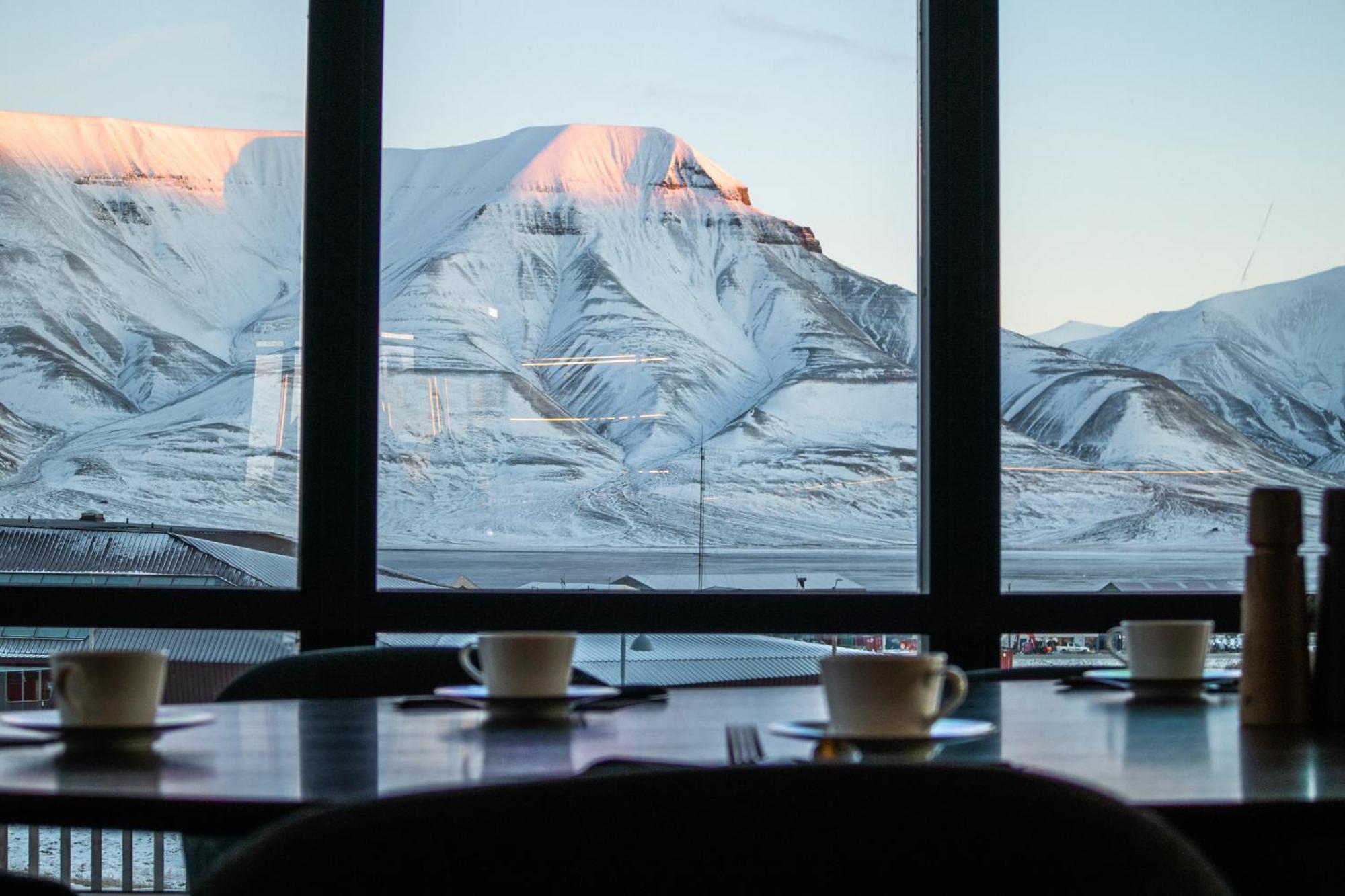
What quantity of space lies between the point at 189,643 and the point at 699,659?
3.38 ft

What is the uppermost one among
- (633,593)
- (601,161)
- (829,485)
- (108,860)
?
(601,161)

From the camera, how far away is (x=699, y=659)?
297 centimetres

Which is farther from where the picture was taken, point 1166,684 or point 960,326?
point 960,326

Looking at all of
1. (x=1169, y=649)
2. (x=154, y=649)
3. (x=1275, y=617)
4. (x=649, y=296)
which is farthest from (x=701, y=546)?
(x=1275, y=617)

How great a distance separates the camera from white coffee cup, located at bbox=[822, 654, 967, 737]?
118 centimetres

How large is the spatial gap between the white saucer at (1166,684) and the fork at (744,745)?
59 centimetres

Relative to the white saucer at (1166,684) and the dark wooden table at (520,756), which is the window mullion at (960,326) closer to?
the white saucer at (1166,684)

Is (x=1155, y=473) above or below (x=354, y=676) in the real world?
above

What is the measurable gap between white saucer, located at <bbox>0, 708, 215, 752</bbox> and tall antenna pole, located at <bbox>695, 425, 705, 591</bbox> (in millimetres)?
1775

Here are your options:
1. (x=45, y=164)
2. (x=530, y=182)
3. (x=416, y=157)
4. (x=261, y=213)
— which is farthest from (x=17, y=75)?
(x=530, y=182)

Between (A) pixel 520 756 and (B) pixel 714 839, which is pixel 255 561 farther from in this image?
(B) pixel 714 839

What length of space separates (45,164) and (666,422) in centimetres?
143

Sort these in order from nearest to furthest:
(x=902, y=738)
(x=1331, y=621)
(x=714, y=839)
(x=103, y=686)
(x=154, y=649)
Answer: (x=714, y=839) → (x=902, y=738) → (x=103, y=686) → (x=1331, y=621) → (x=154, y=649)

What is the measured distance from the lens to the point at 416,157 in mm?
3121
